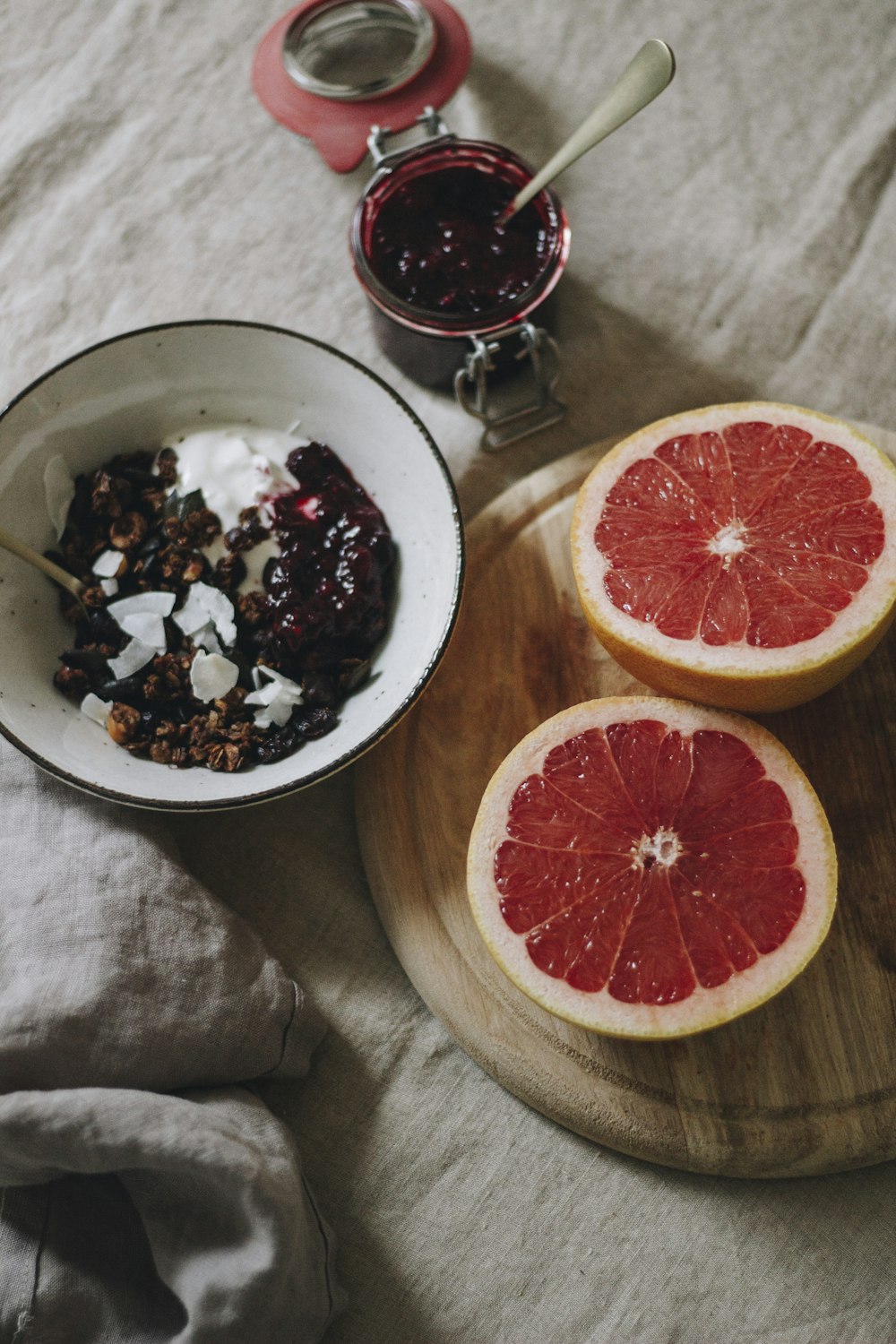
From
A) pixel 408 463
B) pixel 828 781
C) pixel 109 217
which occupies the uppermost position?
pixel 109 217

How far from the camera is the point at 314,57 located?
2303 millimetres

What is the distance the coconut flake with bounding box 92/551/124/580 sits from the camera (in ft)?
5.89

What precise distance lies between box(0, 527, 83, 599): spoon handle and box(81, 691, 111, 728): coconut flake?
0.19m

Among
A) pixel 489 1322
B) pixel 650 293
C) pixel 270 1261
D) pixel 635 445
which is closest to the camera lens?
pixel 270 1261

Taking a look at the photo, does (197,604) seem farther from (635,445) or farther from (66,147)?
(66,147)

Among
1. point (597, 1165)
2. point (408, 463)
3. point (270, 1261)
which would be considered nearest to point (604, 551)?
point (408, 463)

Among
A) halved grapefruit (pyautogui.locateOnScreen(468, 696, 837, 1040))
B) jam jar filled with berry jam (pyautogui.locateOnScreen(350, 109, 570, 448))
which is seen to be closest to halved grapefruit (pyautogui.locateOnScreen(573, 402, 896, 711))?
halved grapefruit (pyautogui.locateOnScreen(468, 696, 837, 1040))

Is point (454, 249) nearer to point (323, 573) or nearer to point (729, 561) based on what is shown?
point (323, 573)

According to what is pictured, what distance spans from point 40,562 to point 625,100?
124 centimetres

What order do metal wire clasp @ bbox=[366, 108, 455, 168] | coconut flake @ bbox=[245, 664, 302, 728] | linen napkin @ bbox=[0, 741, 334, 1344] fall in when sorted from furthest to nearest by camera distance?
1. metal wire clasp @ bbox=[366, 108, 455, 168]
2. coconut flake @ bbox=[245, 664, 302, 728]
3. linen napkin @ bbox=[0, 741, 334, 1344]

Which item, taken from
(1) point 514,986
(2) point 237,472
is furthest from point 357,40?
(1) point 514,986

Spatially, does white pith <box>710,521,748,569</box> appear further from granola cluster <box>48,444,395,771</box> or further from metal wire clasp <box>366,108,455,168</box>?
metal wire clasp <box>366,108,455,168</box>

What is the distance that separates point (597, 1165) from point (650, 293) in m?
1.68

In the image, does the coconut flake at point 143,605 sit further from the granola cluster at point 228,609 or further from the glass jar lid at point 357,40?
the glass jar lid at point 357,40
